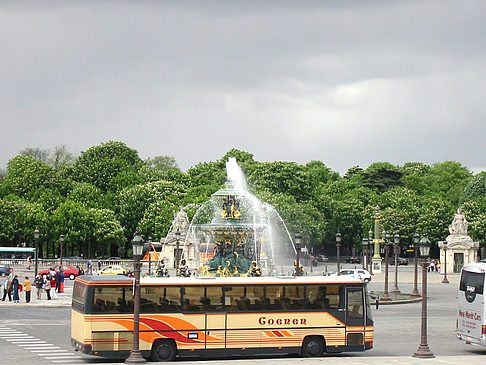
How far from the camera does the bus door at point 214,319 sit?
28.8 meters

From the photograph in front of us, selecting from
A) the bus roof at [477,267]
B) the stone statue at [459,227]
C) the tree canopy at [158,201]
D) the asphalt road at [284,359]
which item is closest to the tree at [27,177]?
the tree canopy at [158,201]

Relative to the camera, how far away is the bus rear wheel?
96.6 ft

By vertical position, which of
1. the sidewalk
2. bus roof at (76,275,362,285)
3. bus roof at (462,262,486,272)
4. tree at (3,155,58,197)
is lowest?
the sidewalk

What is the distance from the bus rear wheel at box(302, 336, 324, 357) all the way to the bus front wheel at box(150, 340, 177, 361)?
4380 millimetres

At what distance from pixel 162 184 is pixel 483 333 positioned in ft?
279

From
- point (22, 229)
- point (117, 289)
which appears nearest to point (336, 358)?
point (117, 289)

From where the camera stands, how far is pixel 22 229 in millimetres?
99875

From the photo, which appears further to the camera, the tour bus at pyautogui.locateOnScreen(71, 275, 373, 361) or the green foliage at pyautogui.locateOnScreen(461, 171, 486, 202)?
the green foliage at pyautogui.locateOnScreen(461, 171, 486, 202)

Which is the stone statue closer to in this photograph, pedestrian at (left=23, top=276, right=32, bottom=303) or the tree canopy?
the tree canopy

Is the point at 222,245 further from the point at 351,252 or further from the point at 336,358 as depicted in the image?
the point at 351,252

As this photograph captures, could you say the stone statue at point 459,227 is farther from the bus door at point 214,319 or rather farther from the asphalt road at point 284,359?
the bus door at point 214,319

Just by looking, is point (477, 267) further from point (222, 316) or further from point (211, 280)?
point (211, 280)

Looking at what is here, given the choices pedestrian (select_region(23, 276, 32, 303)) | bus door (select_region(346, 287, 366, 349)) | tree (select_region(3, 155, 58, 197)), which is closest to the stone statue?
tree (select_region(3, 155, 58, 197))

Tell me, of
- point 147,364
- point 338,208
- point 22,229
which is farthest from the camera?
point 338,208
